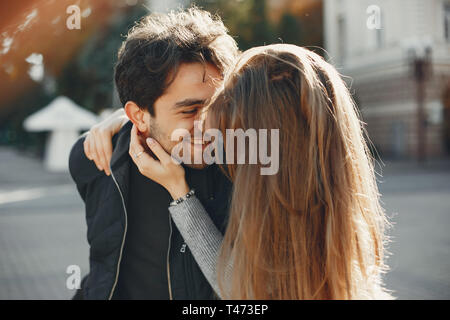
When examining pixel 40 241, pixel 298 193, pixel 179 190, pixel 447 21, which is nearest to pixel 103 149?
pixel 179 190

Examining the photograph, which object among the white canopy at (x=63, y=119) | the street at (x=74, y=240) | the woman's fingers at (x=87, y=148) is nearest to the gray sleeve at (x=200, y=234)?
the woman's fingers at (x=87, y=148)

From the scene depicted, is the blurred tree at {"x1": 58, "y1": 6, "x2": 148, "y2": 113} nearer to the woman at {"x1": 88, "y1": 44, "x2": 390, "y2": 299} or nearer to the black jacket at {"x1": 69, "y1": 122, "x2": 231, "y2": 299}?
the black jacket at {"x1": 69, "y1": 122, "x2": 231, "y2": 299}

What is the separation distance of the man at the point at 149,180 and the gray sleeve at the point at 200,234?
0.43 feet

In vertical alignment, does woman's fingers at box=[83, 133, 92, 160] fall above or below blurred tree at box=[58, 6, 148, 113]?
below

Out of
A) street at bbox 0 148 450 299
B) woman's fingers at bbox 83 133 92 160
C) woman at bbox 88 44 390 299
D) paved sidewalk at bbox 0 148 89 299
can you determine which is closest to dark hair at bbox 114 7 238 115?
woman's fingers at bbox 83 133 92 160

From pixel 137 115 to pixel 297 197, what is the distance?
0.87m

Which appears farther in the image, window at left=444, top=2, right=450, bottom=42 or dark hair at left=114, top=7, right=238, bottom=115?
window at left=444, top=2, right=450, bottom=42

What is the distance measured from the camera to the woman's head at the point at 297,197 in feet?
4.58

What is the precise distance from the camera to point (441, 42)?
21859 millimetres

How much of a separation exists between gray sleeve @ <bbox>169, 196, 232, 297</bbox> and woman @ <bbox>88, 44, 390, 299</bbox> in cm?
13

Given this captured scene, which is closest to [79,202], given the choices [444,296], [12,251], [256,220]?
[12,251]

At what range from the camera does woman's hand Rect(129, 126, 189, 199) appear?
180 centimetres

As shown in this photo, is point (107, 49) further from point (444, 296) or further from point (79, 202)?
point (444, 296)

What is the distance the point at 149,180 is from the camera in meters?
2.02
